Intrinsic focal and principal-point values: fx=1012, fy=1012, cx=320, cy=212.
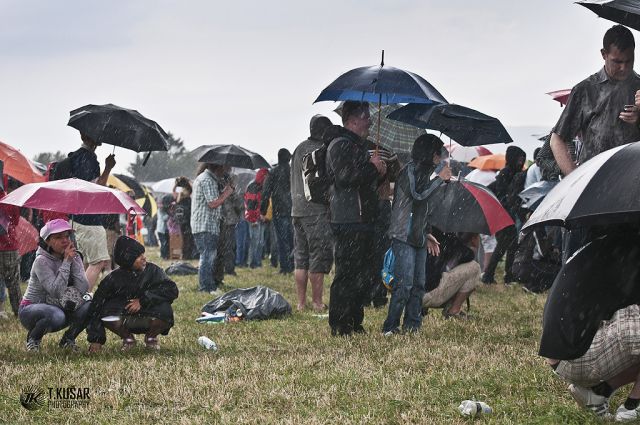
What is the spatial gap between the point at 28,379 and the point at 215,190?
7726 mm

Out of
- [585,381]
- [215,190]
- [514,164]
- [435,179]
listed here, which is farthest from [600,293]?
[514,164]

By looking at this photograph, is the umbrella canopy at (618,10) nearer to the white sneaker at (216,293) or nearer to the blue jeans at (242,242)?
the white sneaker at (216,293)

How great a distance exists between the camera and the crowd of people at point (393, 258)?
5.25 metres

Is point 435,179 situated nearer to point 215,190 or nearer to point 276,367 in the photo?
point 276,367

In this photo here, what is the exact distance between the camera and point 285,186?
18531 millimetres

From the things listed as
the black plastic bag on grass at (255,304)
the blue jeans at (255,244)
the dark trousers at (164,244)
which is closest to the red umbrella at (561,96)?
Answer: the black plastic bag on grass at (255,304)

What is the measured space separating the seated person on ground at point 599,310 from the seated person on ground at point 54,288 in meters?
4.62

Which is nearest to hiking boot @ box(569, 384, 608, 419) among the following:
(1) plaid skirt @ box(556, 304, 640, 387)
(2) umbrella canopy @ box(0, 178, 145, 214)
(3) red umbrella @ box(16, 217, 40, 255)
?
(1) plaid skirt @ box(556, 304, 640, 387)

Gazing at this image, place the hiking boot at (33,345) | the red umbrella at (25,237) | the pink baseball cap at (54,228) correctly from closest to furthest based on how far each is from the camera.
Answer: the pink baseball cap at (54,228)
the hiking boot at (33,345)
the red umbrella at (25,237)

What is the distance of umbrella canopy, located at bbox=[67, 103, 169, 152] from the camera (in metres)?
10.5

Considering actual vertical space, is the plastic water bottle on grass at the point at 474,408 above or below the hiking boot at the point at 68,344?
above

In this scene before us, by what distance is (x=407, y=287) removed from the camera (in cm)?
948

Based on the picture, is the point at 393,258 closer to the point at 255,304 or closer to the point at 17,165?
the point at 255,304

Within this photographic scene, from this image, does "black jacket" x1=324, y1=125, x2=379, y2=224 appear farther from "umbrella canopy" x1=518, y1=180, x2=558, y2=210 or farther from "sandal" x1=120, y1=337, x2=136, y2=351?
"umbrella canopy" x1=518, y1=180, x2=558, y2=210
